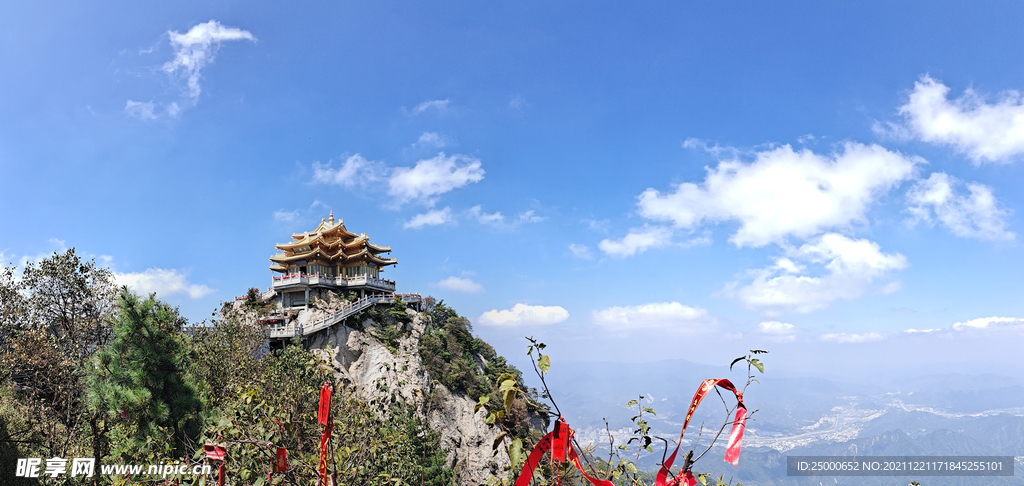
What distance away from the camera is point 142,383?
13.7 meters

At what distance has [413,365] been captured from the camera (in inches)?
1129

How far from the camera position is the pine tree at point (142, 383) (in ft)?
43.2

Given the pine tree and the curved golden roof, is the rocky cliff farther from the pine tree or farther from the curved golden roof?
the pine tree

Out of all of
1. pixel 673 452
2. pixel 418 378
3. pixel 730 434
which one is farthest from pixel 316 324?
pixel 730 434

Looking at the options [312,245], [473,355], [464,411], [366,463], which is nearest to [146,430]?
[366,463]

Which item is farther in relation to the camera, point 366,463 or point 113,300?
point 113,300

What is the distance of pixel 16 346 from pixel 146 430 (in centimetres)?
427

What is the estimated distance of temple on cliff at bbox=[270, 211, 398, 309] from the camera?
32.3 metres

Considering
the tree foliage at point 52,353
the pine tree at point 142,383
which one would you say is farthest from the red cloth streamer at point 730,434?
the tree foliage at point 52,353

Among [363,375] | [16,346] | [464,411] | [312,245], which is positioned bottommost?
[464,411]

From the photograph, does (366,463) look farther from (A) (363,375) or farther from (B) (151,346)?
(A) (363,375)

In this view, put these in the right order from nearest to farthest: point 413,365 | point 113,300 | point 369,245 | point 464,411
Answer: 1. point 113,300
2. point 413,365
3. point 464,411
4. point 369,245

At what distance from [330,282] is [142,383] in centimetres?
1923

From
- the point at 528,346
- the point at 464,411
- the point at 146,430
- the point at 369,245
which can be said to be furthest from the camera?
the point at 369,245
